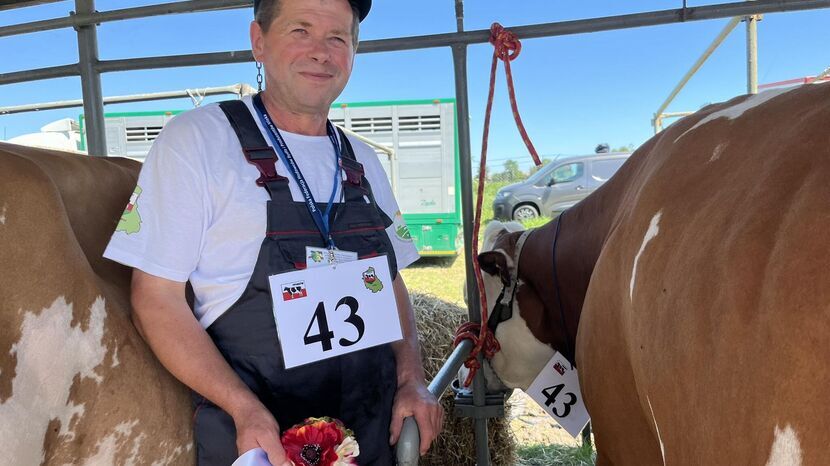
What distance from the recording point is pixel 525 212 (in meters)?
14.9

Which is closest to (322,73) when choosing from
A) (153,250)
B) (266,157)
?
(266,157)

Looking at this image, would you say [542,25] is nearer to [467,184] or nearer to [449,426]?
[467,184]

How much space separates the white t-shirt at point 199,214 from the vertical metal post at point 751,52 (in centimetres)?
185

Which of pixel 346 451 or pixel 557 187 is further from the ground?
pixel 557 187

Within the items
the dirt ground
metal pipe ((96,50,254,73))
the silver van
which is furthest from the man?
the silver van

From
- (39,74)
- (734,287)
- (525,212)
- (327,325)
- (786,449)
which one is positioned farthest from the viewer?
(525,212)

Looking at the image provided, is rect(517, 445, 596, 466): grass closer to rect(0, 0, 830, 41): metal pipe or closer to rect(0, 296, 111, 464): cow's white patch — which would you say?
rect(0, 0, 830, 41): metal pipe

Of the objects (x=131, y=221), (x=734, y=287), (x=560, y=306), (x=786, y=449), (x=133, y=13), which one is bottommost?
(x=560, y=306)

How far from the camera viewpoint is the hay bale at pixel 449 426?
3688mm

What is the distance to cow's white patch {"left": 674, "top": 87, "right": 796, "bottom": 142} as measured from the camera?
5.05ft

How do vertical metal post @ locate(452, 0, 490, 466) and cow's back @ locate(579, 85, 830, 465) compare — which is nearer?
cow's back @ locate(579, 85, 830, 465)

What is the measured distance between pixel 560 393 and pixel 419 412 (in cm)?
120

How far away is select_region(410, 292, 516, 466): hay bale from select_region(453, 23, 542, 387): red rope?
1.08 metres

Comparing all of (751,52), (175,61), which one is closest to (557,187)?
(751,52)
